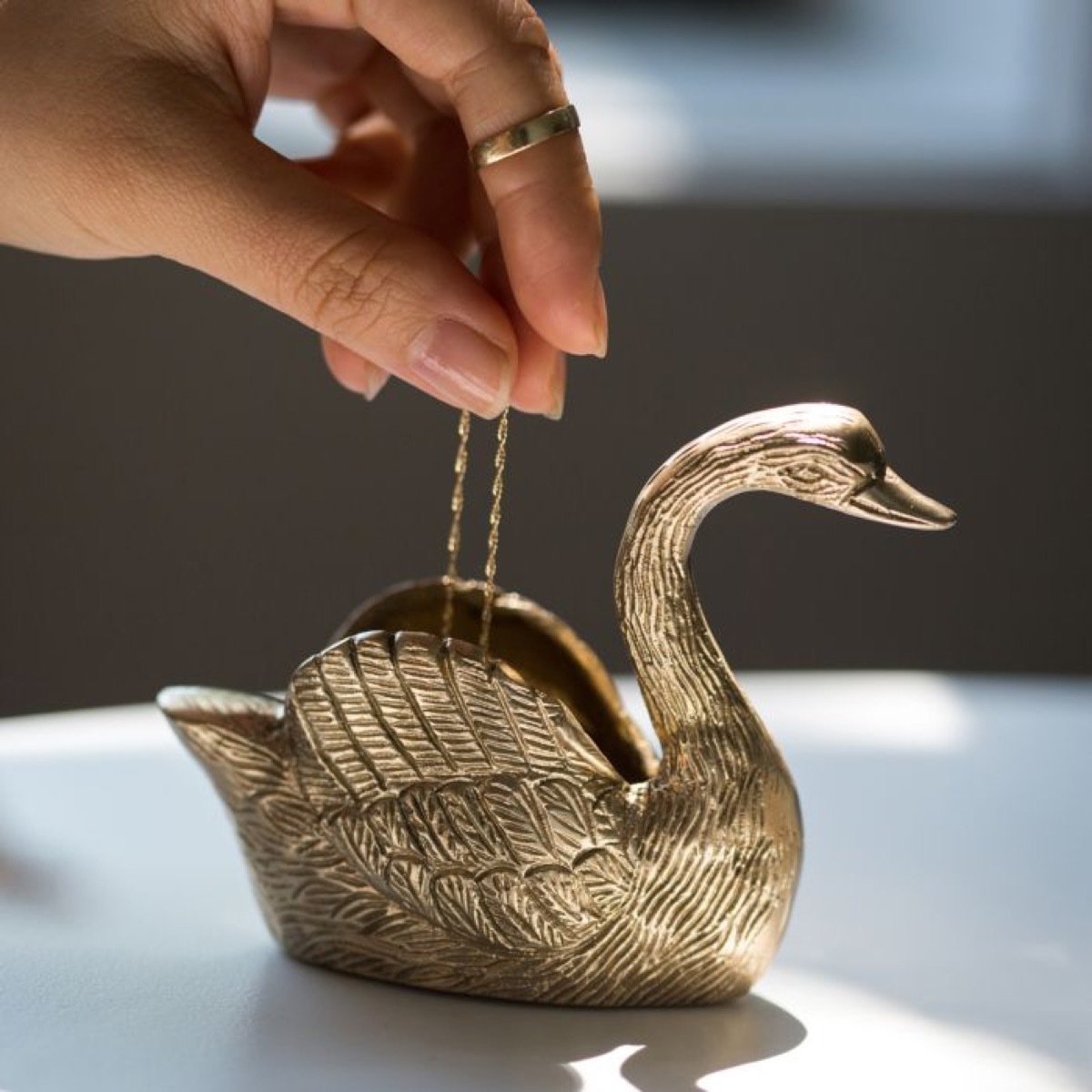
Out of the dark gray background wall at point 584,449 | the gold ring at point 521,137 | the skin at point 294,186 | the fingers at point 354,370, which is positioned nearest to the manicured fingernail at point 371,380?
the fingers at point 354,370

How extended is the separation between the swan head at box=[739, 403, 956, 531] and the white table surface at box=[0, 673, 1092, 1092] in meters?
0.28

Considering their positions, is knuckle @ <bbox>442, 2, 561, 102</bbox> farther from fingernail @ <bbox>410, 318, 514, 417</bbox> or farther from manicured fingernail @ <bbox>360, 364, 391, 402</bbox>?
manicured fingernail @ <bbox>360, 364, 391, 402</bbox>

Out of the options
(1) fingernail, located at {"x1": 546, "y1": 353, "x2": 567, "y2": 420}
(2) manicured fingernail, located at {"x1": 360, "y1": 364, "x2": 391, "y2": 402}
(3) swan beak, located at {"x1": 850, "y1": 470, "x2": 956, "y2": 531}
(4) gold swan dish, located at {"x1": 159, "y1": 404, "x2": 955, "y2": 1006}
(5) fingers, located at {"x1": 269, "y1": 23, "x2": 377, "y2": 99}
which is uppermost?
(5) fingers, located at {"x1": 269, "y1": 23, "x2": 377, "y2": 99}

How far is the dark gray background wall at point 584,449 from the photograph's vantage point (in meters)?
2.46

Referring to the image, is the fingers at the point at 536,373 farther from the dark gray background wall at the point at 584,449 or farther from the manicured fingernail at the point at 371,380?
the dark gray background wall at the point at 584,449

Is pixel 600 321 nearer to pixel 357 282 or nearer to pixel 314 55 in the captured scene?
pixel 357 282

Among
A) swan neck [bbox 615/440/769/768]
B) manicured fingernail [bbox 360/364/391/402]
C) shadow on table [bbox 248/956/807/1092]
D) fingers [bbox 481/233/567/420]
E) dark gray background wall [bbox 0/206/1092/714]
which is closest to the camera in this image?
shadow on table [bbox 248/956/807/1092]

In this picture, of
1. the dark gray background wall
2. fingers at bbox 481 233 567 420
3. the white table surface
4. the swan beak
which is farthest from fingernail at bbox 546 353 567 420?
the dark gray background wall

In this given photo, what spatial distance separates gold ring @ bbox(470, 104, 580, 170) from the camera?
1.09 metres

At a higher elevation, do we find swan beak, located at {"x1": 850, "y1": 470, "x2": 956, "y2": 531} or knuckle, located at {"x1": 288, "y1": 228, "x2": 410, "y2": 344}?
knuckle, located at {"x1": 288, "y1": 228, "x2": 410, "y2": 344}

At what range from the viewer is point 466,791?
40.5 inches

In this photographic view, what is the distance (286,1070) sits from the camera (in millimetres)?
933

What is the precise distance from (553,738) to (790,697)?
1.81 ft

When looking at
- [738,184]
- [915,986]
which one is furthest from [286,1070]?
[738,184]
